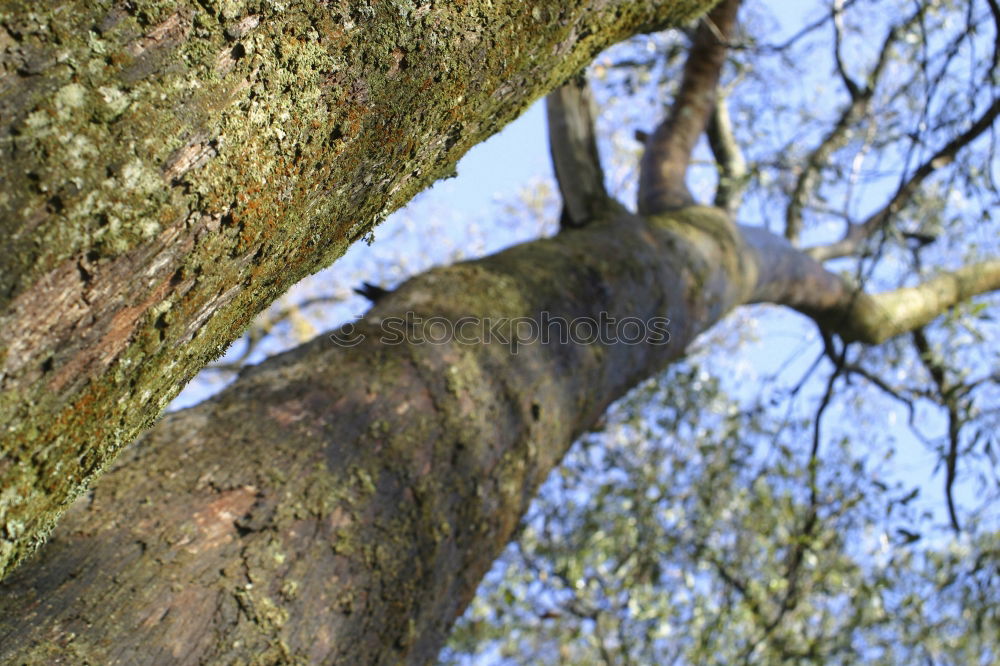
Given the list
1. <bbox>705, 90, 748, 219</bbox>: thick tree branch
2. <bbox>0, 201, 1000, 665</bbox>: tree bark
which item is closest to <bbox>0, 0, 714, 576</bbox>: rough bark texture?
<bbox>0, 201, 1000, 665</bbox>: tree bark

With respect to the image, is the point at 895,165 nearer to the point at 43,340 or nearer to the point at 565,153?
the point at 565,153

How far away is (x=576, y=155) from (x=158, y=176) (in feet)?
10.1

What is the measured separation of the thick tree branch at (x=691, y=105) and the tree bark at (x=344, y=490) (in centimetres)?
192

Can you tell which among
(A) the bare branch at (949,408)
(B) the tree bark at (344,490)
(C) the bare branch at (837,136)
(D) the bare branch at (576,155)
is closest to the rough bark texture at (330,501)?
(B) the tree bark at (344,490)

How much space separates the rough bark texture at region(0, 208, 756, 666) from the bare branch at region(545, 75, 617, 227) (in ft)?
2.95

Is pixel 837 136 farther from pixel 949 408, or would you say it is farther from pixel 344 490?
pixel 344 490

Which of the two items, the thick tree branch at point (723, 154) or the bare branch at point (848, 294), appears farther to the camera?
the thick tree branch at point (723, 154)

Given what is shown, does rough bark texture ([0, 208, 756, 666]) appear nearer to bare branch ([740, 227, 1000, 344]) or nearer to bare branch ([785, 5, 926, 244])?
bare branch ([740, 227, 1000, 344])

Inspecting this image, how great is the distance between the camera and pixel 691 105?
4.84 metres

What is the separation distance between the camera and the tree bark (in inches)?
55.7

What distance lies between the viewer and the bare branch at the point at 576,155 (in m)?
Answer: 3.62

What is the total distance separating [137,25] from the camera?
859mm

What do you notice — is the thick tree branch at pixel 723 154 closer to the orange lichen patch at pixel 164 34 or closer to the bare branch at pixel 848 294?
the bare branch at pixel 848 294

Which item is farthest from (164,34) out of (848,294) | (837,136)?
(837,136)
